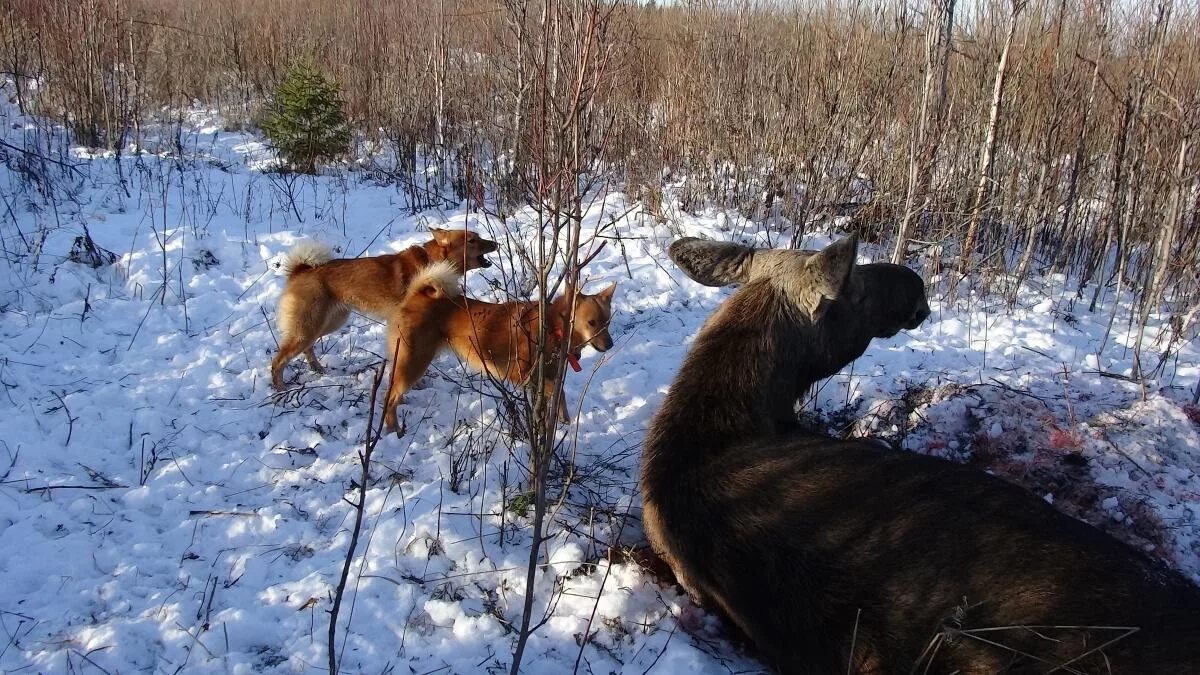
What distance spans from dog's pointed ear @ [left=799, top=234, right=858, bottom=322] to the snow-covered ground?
928 millimetres

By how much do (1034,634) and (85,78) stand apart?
13155mm

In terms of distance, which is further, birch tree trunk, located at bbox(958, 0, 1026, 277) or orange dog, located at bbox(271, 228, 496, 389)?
birch tree trunk, located at bbox(958, 0, 1026, 277)

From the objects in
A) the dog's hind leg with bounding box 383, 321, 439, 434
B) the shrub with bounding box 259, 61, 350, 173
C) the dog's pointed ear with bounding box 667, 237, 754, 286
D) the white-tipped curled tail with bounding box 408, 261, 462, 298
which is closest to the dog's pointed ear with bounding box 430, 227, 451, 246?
the white-tipped curled tail with bounding box 408, 261, 462, 298

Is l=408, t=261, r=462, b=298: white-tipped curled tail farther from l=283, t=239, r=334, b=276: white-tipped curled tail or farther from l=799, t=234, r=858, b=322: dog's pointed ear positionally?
l=799, t=234, r=858, b=322: dog's pointed ear

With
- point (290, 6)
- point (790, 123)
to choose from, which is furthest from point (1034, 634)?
point (290, 6)

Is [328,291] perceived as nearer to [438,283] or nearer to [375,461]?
[438,283]

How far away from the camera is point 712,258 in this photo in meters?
3.53

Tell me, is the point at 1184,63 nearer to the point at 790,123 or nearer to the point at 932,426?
the point at 790,123

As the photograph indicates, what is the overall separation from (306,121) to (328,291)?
19.9 ft

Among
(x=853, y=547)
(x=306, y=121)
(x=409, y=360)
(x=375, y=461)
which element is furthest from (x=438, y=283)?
(x=306, y=121)

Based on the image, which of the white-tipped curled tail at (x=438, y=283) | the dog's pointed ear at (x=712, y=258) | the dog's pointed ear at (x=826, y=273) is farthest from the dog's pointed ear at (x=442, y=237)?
the dog's pointed ear at (x=826, y=273)

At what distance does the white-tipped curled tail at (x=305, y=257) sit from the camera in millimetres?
5887

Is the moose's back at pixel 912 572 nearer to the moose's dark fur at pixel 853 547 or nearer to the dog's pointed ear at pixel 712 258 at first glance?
the moose's dark fur at pixel 853 547

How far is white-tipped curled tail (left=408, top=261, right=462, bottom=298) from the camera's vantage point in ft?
16.5
